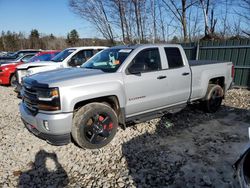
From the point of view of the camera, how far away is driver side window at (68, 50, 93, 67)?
27.1 ft

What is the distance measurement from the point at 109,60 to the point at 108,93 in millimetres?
1032

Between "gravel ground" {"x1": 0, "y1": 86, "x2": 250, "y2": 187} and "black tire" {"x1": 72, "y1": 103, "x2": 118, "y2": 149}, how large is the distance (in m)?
0.19

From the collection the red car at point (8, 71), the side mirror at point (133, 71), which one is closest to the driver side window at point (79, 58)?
the red car at point (8, 71)

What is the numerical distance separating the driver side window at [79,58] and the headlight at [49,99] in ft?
15.5

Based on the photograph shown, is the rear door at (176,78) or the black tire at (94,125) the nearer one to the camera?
the black tire at (94,125)

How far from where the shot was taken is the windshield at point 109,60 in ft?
14.7

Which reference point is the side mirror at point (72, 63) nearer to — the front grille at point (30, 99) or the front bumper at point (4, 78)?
the front bumper at point (4, 78)

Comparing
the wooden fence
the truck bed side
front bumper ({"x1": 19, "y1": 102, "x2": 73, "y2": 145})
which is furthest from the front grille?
the wooden fence

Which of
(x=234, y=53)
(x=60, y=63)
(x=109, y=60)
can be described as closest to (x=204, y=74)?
(x=109, y=60)

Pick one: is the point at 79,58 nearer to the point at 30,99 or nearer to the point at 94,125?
the point at 30,99

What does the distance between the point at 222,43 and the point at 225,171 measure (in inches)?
309

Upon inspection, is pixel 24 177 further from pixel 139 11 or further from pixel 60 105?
pixel 139 11

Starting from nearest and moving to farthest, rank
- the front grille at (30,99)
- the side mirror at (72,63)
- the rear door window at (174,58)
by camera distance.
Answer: the front grille at (30,99), the rear door window at (174,58), the side mirror at (72,63)

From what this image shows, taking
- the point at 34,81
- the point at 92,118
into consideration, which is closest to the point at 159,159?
the point at 92,118
